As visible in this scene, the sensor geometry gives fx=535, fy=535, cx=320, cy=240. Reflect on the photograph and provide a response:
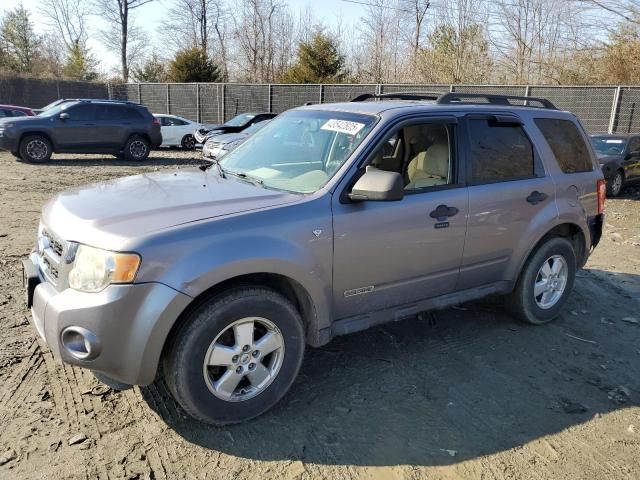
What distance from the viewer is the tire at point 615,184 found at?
496 inches

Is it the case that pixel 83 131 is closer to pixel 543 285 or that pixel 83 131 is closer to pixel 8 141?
pixel 8 141

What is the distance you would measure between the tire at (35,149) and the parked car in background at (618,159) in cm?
1430

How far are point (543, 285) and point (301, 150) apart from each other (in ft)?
8.27

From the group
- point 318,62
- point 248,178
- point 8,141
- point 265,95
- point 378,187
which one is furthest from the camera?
point 318,62

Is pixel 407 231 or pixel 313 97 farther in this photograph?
pixel 313 97

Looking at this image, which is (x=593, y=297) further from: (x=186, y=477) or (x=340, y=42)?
(x=340, y=42)

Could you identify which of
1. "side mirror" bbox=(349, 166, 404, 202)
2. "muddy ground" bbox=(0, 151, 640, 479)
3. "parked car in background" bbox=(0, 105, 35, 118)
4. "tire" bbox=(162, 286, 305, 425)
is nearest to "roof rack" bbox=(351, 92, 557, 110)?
"side mirror" bbox=(349, 166, 404, 202)

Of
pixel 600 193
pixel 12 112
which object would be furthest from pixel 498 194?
pixel 12 112

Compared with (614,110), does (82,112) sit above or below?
below

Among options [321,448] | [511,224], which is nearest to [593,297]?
[511,224]

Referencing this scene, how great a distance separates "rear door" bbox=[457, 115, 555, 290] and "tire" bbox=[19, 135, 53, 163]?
14.0 meters

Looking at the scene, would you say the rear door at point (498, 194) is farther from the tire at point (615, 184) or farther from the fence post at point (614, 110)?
the fence post at point (614, 110)

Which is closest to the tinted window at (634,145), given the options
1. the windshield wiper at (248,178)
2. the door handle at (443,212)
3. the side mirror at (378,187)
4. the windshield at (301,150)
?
the door handle at (443,212)

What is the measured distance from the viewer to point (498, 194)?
415 cm
